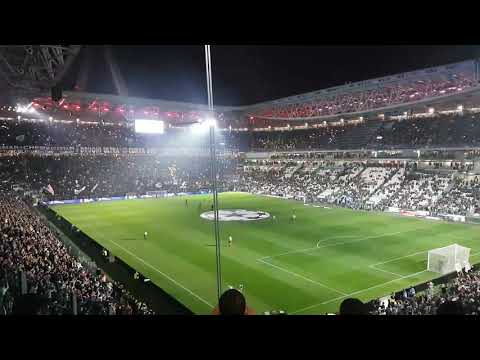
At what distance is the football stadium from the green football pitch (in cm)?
12

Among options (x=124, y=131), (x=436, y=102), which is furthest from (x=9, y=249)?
(x=124, y=131)

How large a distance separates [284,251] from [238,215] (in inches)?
470

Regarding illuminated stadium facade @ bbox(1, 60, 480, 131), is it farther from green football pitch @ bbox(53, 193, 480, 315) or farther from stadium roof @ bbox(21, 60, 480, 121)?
green football pitch @ bbox(53, 193, 480, 315)

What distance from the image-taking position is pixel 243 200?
43938mm

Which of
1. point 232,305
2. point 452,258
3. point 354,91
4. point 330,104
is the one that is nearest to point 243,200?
point 354,91

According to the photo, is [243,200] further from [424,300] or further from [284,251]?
[424,300]

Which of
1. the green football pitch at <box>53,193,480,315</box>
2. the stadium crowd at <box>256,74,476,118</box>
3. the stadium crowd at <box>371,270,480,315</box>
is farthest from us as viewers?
the stadium crowd at <box>256,74,476,118</box>

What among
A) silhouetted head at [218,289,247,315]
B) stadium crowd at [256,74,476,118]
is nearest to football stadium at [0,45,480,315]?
silhouetted head at [218,289,247,315]

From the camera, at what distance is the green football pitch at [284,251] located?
1547 cm

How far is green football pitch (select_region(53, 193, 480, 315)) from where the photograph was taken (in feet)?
50.8

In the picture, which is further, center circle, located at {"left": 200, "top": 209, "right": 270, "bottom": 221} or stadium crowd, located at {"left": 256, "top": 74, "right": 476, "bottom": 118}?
stadium crowd, located at {"left": 256, "top": 74, "right": 476, "bottom": 118}

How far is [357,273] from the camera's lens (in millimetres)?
17578
